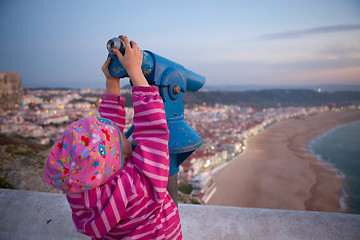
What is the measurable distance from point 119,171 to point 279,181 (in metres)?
10.3

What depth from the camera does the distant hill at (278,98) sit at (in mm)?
25750

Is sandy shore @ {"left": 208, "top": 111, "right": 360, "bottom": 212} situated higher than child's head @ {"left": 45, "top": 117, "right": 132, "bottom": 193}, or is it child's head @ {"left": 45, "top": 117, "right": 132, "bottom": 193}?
child's head @ {"left": 45, "top": 117, "right": 132, "bottom": 193}

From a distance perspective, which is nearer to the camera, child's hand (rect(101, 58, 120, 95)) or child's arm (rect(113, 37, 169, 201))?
child's arm (rect(113, 37, 169, 201))

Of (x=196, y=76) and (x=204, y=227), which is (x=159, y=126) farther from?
(x=204, y=227)

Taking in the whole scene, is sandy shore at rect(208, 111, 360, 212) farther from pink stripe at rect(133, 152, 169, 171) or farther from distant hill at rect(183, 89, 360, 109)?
distant hill at rect(183, 89, 360, 109)

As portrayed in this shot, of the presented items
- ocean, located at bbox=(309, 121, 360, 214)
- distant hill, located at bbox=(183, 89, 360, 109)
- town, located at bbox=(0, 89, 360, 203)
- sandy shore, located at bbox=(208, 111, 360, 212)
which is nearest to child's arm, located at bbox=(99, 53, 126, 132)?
town, located at bbox=(0, 89, 360, 203)

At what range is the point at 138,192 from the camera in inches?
19.4

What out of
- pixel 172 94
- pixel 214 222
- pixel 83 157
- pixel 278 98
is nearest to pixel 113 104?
pixel 172 94

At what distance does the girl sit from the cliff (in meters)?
→ 15.6

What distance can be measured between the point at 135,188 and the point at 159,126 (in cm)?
14

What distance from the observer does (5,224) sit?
123cm

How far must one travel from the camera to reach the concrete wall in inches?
43.2

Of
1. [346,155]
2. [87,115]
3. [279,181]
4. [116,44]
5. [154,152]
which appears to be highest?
[116,44]

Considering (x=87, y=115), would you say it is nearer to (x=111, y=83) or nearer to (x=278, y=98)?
(x=111, y=83)
